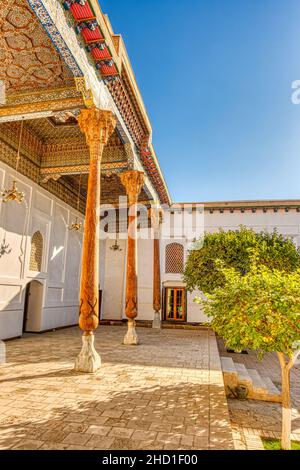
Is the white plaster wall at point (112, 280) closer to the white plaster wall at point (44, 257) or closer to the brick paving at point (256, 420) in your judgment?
the white plaster wall at point (44, 257)

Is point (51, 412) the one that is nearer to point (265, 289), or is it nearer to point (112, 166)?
point (265, 289)

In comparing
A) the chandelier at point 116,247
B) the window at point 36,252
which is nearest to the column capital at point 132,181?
the window at point 36,252

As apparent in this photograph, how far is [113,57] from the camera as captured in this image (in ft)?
19.3

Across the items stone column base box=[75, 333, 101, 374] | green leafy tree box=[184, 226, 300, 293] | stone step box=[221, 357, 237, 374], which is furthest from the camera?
green leafy tree box=[184, 226, 300, 293]

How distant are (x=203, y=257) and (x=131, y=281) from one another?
3.49 metres

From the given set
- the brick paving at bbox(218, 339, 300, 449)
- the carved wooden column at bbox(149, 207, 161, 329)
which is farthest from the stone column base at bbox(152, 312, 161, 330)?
the brick paving at bbox(218, 339, 300, 449)

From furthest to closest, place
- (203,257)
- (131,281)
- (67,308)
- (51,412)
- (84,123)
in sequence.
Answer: (67,308), (203,257), (131,281), (84,123), (51,412)

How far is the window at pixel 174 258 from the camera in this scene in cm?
1773

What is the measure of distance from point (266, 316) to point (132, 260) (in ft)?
17.9

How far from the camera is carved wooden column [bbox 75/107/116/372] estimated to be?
5547mm

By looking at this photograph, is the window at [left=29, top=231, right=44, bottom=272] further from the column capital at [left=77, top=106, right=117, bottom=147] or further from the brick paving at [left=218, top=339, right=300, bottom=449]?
the brick paving at [left=218, top=339, right=300, bottom=449]

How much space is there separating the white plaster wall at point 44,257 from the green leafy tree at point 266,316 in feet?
22.6

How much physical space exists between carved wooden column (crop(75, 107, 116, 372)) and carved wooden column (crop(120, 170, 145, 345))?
299 cm
